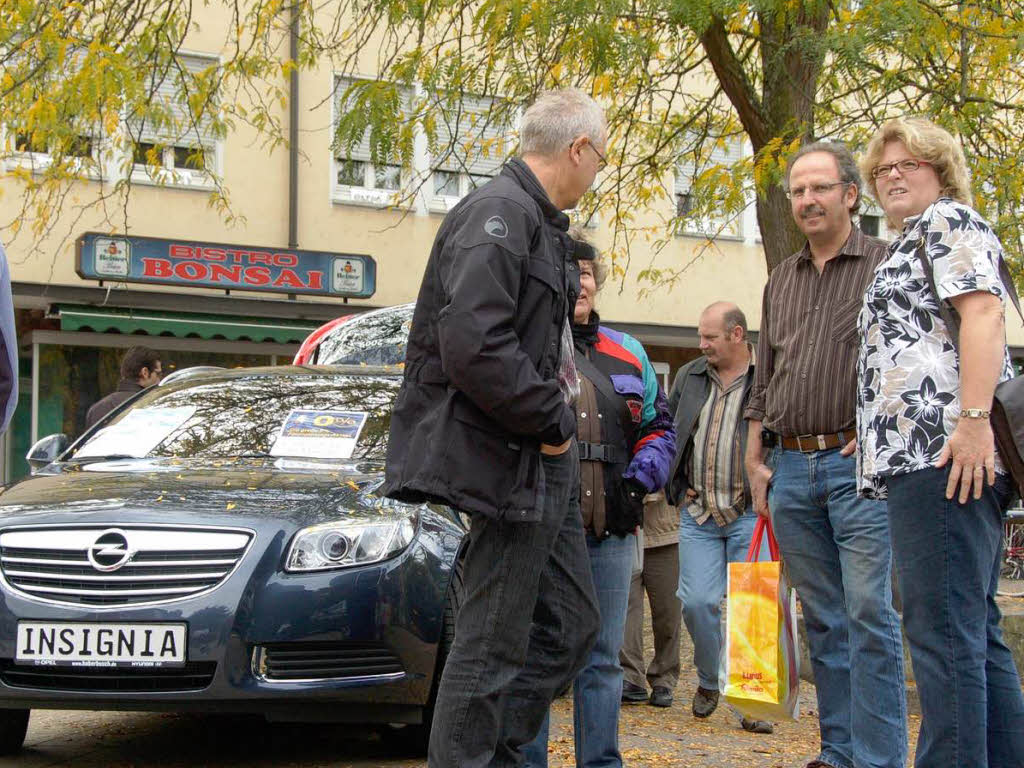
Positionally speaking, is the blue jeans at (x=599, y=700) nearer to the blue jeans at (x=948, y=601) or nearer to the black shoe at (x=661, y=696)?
the blue jeans at (x=948, y=601)

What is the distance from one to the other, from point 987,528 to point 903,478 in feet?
0.78

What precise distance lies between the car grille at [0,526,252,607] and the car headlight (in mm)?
193

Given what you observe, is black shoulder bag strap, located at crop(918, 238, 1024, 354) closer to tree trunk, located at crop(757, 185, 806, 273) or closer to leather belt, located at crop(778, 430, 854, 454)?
leather belt, located at crop(778, 430, 854, 454)

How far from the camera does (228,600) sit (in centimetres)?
470

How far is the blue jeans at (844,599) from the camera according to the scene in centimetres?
429

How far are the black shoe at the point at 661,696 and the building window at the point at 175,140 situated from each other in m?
5.69

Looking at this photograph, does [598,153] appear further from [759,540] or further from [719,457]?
[719,457]

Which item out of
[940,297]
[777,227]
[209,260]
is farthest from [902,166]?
[209,260]

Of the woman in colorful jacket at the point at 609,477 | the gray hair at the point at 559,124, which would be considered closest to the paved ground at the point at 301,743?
the woman in colorful jacket at the point at 609,477

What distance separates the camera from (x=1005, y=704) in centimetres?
368

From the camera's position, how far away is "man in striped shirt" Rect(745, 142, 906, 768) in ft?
14.1

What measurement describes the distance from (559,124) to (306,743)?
3175mm

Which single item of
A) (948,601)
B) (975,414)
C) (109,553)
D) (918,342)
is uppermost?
(918,342)

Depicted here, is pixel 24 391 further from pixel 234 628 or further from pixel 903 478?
pixel 903 478
